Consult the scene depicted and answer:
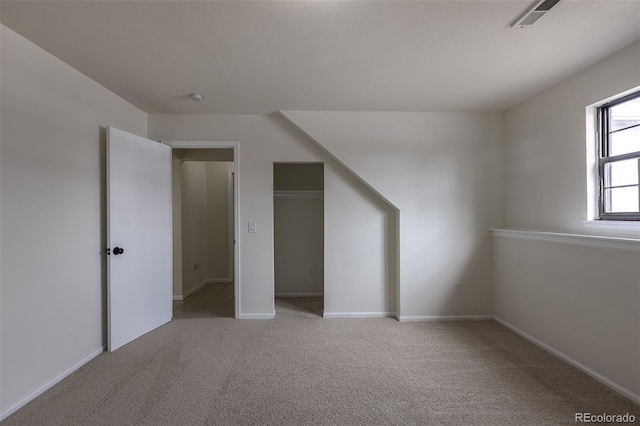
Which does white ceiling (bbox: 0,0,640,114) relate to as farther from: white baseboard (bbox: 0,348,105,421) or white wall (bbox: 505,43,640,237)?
white baseboard (bbox: 0,348,105,421)

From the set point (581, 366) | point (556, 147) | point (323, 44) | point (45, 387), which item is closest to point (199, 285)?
point (45, 387)

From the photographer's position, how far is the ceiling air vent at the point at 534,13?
1548mm

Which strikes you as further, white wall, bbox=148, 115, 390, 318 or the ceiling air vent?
white wall, bbox=148, 115, 390, 318

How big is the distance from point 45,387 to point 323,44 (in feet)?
9.93

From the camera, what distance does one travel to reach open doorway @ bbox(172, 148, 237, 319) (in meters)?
4.07

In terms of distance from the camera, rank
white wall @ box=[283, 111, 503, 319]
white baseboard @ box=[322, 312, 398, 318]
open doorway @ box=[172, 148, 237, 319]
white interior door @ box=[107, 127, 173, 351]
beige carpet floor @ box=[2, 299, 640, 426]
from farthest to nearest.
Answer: open doorway @ box=[172, 148, 237, 319] < white baseboard @ box=[322, 312, 398, 318] < white wall @ box=[283, 111, 503, 319] < white interior door @ box=[107, 127, 173, 351] < beige carpet floor @ box=[2, 299, 640, 426]

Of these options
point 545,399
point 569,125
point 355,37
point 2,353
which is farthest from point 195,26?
point 545,399

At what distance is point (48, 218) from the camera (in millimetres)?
2023

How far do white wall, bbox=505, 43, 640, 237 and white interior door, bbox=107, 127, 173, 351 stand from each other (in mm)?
3837

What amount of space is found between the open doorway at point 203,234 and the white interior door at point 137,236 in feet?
1.94

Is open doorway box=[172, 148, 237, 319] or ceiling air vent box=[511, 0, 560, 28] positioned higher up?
ceiling air vent box=[511, 0, 560, 28]

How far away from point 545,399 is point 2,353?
134 inches

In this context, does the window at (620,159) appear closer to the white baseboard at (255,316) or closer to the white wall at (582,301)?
the white wall at (582,301)

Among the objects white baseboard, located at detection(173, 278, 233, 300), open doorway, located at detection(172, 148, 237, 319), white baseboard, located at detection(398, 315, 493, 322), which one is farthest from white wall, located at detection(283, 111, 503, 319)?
white baseboard, located at detection(173, 278, 233, 300)
